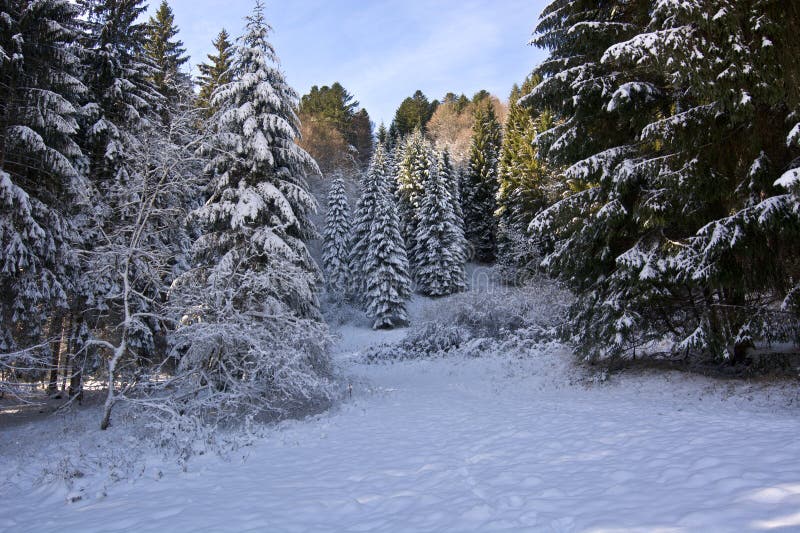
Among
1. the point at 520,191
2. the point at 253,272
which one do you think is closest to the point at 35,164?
the point at 253,272

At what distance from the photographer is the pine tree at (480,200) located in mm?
41125

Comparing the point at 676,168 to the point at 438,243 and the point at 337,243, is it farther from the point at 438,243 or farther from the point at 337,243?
the point at 337,243

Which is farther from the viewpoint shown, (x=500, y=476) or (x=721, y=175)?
(x=721, y=175)

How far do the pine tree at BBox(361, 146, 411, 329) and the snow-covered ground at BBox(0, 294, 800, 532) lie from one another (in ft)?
64.7

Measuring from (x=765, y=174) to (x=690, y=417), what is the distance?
13.6 ft

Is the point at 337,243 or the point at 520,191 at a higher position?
the point at 520,191

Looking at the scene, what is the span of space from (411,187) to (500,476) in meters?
34.4

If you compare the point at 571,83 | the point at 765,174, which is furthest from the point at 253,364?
the point at 765,174

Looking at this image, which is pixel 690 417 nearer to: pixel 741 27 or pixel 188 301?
pixel 741 27

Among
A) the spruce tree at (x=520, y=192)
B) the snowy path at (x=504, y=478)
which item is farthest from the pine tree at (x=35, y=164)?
the spruce tree at (x=520, y=192)

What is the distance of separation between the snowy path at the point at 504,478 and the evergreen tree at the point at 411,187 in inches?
1129

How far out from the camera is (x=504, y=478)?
4922 mm

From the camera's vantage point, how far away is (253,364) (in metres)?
10.3

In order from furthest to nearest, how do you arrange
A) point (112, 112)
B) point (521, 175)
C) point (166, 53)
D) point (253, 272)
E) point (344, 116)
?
point (344, 116) → point (521, 175) → point (166, 53) → point (112, 112) → point (253, 272)
